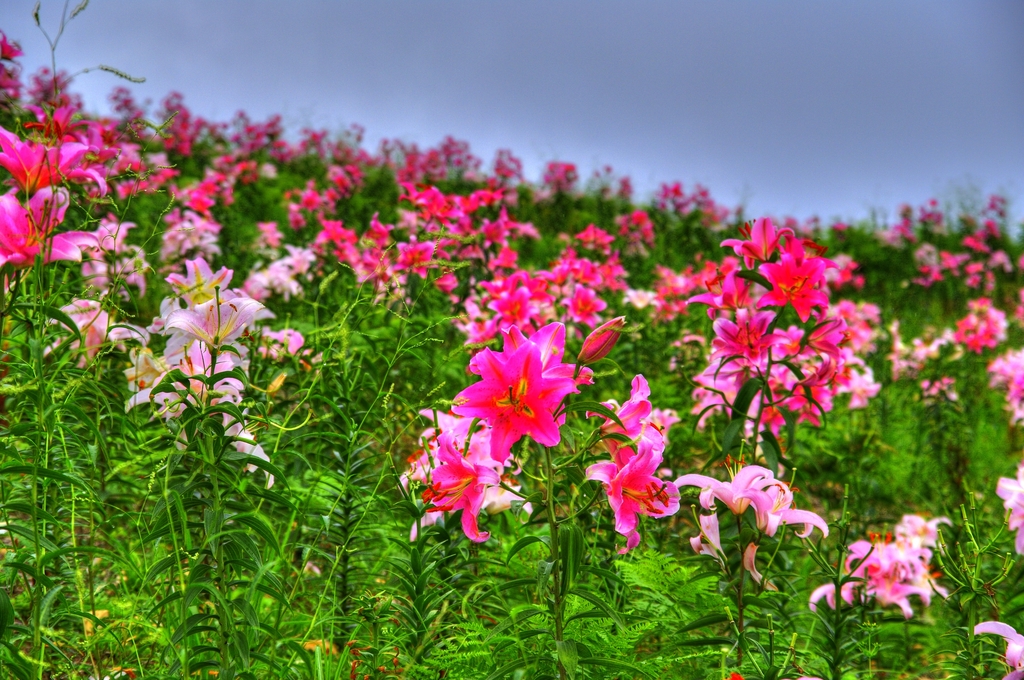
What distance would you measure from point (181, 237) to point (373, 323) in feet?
4.44

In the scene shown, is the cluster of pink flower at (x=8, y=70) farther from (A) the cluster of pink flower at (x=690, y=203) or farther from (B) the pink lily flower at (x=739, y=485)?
(A) the cluster of pink flower at (x=690, y=203)

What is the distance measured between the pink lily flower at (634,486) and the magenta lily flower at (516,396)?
0.56ft

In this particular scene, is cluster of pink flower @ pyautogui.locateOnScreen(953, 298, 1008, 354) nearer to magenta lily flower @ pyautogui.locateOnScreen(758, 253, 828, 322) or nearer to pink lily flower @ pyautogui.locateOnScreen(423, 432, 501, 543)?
magenta lily flower @ pyautogui.locateOnScreen(758, 253, 828, 322)

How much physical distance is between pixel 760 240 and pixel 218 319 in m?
1.40

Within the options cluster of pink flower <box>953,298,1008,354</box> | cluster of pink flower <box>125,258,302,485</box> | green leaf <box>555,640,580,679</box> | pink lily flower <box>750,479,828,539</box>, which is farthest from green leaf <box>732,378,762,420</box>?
cluster of pink flower <box>953,298,1008,354</box>

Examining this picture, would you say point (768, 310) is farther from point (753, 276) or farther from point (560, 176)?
point (560, 176)

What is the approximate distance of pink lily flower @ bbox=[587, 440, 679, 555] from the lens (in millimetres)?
1422

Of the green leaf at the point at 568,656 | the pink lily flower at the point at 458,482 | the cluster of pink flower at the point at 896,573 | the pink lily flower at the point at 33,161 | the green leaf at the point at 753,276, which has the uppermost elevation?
the pink lily flower at the point at 33,161

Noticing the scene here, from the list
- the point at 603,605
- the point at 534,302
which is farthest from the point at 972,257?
the point at 603,605

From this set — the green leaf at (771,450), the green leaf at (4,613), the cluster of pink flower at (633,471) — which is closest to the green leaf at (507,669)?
the cluster of pink flower at (633,471)

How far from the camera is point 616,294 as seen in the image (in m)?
6.20

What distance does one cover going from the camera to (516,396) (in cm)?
133

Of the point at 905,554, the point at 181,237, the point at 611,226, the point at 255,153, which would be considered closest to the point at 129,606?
the point at 905,554

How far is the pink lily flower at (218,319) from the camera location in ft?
5.25
